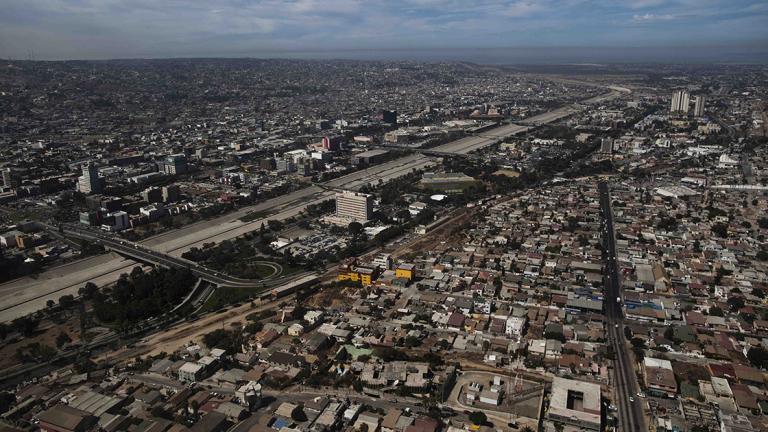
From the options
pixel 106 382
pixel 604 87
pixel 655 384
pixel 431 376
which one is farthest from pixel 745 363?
pixel 604 87

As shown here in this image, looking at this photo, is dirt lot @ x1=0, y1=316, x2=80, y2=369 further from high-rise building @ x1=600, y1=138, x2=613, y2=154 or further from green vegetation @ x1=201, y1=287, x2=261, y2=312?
high-rise building @ x1=600, y1=138, x2=613, y2=154

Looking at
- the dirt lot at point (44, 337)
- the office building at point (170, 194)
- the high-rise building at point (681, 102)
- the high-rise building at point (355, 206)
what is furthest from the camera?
the high-rise building at point (681, 102)

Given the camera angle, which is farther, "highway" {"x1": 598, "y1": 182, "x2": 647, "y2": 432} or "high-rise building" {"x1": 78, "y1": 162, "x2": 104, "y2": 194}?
"high-rise building" {"x1": 78, "y1": 162, "x2": 104, "y2": 194}

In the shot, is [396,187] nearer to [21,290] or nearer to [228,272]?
[228,272]

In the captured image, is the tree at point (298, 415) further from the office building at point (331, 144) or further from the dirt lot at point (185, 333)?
the office building at point (331, 144)

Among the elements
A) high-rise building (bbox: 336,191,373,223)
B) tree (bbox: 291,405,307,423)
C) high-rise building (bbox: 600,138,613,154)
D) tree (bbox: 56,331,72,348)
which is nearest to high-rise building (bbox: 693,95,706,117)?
high-rise building (bbox: 600,138,613,154)

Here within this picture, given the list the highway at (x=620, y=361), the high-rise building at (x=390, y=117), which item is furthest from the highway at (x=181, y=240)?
the high-rise building at (x=390, y=117)

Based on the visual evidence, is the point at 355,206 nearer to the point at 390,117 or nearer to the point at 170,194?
the point at 170,194
